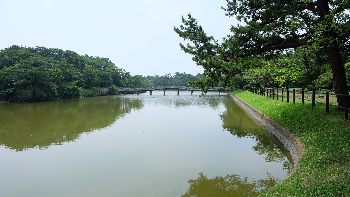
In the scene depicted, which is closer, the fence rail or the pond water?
the pond water

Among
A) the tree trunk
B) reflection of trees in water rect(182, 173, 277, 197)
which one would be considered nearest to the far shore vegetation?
reflection of trees in water rect(182, 173, 277, 197)

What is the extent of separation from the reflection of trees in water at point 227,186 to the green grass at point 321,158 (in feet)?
3.53

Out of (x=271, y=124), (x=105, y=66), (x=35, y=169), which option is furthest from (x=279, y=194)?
(x=105, y=66)

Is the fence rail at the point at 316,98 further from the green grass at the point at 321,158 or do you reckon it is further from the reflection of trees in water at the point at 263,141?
the reflection of trees in water at the point at 263,141

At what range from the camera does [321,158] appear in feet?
23.5

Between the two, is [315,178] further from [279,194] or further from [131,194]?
[131,194]

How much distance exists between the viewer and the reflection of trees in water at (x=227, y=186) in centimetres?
704

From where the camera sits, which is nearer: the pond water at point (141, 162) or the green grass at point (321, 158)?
the green grass at point (321, 158)

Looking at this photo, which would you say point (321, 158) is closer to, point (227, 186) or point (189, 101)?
point (227, 186)

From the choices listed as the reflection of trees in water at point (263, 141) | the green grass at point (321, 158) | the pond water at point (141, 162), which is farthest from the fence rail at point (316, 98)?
the pond water at point (141, 162)

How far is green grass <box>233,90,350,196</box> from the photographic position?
5.45m

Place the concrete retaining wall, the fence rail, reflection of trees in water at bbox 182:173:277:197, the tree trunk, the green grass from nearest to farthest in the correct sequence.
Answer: the green grass
reflection of trees in water at bbox 182:173:277:197
the concrete retaining wall
the fence rail
the tree trunk

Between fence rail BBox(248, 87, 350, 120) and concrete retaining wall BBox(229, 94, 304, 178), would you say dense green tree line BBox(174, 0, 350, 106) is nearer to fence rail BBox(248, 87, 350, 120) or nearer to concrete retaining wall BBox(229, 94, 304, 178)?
fence rail BBox(248, 87, 350, 120)

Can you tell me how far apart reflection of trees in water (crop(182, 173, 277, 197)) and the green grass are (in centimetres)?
108
